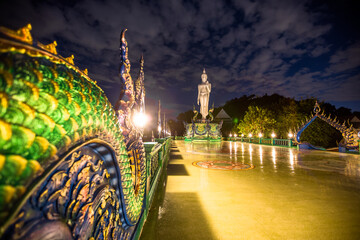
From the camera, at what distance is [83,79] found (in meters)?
0.69

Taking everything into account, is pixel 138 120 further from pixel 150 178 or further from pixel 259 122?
pixel 259 122

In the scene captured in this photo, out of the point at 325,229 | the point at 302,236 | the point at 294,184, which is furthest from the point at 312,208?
the point at 294,184

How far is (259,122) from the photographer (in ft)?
67.3

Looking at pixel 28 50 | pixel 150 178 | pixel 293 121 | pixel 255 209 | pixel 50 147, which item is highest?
pixel 293 121

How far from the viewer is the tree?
1994 cm

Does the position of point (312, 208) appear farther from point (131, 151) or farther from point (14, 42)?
point (14, 42)

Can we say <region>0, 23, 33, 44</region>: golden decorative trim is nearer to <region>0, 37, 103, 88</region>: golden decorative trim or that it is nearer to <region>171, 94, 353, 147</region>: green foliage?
<region>0, 37, 103, 88</region>: golden decorative trim

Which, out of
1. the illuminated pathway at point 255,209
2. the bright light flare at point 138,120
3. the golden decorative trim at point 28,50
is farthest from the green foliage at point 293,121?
the golden decorative trim at point 28,50

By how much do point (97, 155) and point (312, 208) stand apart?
10.2ft

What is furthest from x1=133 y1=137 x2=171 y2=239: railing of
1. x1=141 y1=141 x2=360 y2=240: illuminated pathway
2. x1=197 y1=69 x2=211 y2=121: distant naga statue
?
x1=197 y1=69 x2=211 y2=121: distant naga statue

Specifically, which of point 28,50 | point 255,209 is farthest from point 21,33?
point 255,209

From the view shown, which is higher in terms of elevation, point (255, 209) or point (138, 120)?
point (138, 120)

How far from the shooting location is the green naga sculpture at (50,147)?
1.11 ft

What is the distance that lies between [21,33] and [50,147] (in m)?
0.30
